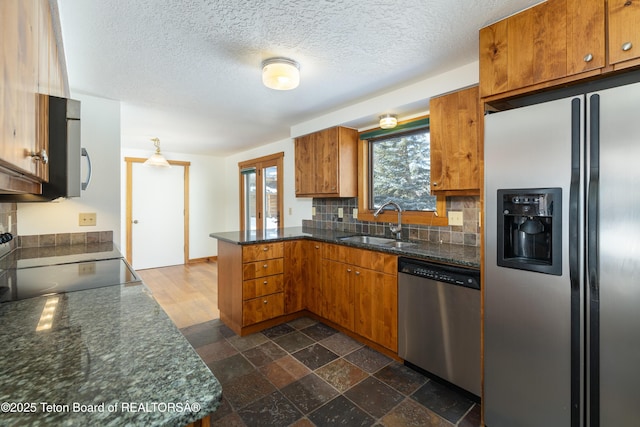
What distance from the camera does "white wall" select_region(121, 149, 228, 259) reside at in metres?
5.62

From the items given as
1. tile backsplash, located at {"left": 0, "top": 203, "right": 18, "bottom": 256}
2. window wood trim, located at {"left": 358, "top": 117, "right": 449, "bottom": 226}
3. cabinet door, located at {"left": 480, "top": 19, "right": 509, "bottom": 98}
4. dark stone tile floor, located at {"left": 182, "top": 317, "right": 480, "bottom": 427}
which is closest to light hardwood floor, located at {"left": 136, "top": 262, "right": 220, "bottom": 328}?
dark stone tile floor, located at {"left": 182, "top": 317, "right": 480, "bottom": 427}

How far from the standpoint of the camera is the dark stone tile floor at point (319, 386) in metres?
1.68

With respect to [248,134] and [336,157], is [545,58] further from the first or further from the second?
[248,134]

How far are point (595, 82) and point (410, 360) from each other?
1955mm

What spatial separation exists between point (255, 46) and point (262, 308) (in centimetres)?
217

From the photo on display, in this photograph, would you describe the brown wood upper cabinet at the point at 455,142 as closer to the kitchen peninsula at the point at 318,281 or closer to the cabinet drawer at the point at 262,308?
the kitchen peninsula at the point at 318,281

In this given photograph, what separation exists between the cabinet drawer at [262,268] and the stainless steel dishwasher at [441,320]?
1.23 m

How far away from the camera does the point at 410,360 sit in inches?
84.0

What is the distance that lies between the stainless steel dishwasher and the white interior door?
4612 millimetres

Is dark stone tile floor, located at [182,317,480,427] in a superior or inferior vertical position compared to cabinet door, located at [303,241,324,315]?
inferior

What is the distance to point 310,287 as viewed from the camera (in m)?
3.02

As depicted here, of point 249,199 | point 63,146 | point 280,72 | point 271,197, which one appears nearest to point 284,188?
point 271,197

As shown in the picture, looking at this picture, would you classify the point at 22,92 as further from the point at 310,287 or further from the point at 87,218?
the point at 310,287

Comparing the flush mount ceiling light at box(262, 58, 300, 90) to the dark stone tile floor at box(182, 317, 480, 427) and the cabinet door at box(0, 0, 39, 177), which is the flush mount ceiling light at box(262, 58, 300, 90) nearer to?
the cabinet door at box(0, 0, 39, 177)
